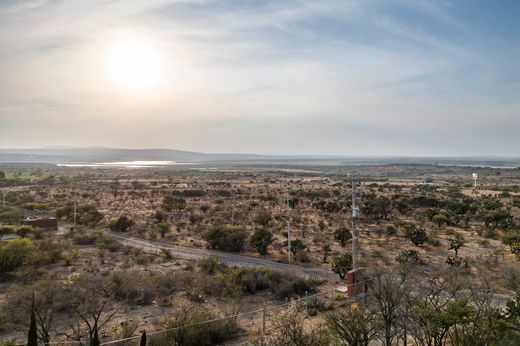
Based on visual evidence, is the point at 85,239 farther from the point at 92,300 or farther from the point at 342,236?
the point at 342,236

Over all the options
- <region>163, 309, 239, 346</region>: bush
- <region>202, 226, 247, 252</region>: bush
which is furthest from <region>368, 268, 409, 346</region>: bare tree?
<region>202, 226, 247, 252</region>: bush

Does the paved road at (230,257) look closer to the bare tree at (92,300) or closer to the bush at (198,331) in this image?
the bush at (198,331)

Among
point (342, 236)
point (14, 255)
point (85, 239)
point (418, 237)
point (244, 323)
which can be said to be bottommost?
point (244, 323)

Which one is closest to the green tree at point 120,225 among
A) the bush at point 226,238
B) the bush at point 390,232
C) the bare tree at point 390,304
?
the bush at point 226,238

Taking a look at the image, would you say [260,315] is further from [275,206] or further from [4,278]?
[275,206]

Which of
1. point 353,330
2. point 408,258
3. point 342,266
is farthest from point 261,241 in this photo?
point 353,330

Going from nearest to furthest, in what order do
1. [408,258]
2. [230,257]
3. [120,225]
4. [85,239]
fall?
[408,258] < [230,257] < [85,239] < [120,225]

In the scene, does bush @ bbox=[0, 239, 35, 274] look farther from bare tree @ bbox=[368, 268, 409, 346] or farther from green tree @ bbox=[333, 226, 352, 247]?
green tree @ bbox=[333, 226, 352, 247]
